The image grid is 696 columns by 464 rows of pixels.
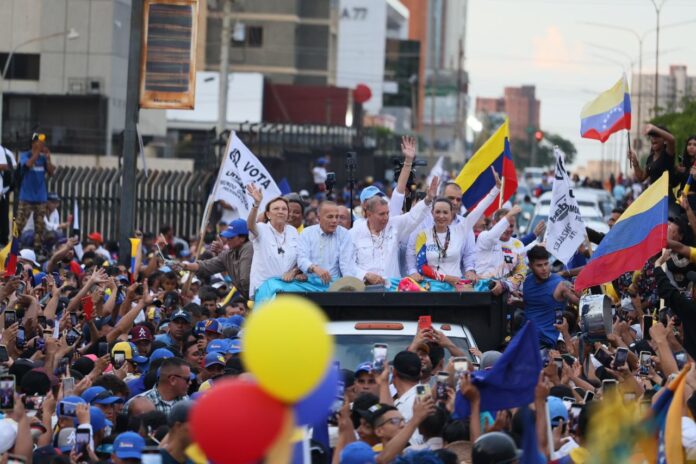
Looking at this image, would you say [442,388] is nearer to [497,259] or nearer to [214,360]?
[214,360]

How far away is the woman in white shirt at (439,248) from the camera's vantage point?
1316cm

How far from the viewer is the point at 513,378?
7637 mm

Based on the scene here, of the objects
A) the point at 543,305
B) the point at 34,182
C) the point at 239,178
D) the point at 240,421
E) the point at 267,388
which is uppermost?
the point at 239,178

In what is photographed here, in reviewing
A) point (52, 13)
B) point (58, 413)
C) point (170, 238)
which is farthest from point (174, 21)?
point (52, 13)

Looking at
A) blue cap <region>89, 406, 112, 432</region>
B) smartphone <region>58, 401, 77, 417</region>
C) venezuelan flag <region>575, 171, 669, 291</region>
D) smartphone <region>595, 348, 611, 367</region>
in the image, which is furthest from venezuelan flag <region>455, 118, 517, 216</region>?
smartphone <region>58, 401, 77, 417</region>

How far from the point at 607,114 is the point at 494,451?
39.9ft

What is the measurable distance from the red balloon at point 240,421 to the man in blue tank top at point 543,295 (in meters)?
7.97

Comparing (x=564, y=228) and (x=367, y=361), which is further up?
(x=564, y=228)

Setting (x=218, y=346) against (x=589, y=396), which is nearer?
(x=589, y=396)

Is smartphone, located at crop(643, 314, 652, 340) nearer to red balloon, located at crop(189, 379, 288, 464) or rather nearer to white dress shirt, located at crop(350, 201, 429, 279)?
white dress shirt, located at crop(350, 201, 429, 279)

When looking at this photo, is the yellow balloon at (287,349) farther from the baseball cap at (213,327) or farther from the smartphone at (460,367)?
the baseball cap at (213,327)

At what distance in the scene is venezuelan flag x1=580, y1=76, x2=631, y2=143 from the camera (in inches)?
717

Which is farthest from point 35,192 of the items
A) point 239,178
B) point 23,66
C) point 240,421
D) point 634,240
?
point 23,66

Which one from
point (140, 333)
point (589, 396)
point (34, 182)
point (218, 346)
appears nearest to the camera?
point (589, 396)
